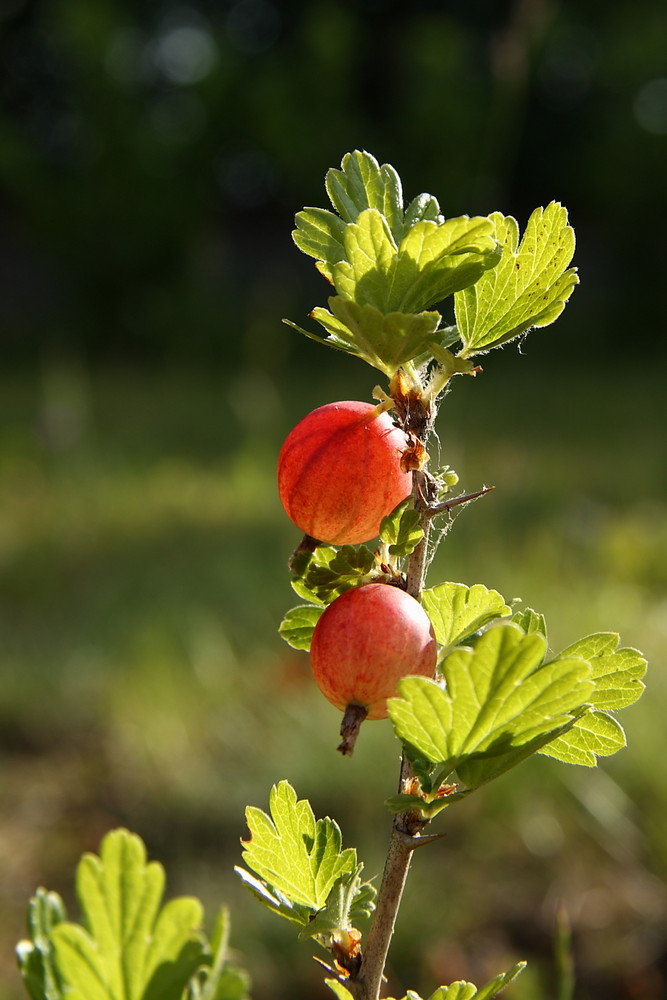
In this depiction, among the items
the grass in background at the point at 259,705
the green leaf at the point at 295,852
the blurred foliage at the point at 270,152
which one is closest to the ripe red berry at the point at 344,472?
the green leaf at the point at 295,852

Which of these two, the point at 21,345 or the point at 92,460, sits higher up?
the point at 21,345

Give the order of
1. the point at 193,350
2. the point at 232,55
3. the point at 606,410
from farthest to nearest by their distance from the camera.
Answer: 1. the point at 232,55
2. the point at 193,350
3. the point at 606,410

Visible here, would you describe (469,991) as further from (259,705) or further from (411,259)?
(259,705)

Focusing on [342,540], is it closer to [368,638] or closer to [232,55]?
[368,638]

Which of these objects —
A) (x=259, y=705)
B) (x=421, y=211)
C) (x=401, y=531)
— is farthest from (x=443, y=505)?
(x=259, y=705)

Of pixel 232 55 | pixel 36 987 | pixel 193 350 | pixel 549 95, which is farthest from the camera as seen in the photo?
pixel 549 95

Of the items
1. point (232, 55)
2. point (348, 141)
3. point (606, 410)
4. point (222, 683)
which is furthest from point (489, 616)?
point (232, 55)
